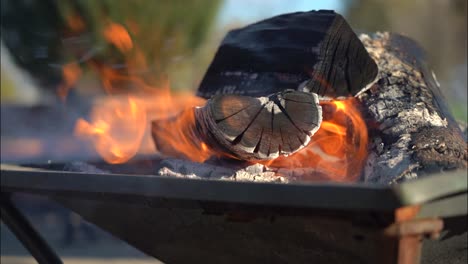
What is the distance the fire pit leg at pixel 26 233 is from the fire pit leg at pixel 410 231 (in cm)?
110

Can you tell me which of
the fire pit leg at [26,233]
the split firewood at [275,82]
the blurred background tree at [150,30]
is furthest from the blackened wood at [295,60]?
the blurred background tree at [150,30]

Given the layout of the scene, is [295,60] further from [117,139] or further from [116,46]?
[116,46]

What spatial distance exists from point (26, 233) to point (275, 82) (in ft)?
2.80

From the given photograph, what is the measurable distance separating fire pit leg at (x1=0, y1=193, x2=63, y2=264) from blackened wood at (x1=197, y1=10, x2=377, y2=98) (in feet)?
2.16

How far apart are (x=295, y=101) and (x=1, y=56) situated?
7.58 m

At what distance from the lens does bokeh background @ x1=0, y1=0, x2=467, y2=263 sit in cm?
501

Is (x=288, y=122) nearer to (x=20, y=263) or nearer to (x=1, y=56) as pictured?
(x=20, y=263)

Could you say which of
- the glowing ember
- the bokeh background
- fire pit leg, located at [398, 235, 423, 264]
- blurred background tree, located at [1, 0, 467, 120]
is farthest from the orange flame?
blurred background tree, located at [1, 0, 467, 120]

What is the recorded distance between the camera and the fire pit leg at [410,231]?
2.79 feet

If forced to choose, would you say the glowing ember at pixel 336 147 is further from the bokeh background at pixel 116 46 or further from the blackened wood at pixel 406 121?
the bokeh background at pixel 116 46

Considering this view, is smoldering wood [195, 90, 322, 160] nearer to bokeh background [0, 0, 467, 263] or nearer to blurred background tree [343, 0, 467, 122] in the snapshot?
bokeh background [0, 0, 467, 263]

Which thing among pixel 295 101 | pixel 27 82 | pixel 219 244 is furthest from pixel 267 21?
pixel 27 82

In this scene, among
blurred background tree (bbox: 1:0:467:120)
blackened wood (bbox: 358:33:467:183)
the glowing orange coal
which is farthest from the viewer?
blurred background tree (bbox: 1:0:467:120)

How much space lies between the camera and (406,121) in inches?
59.3
